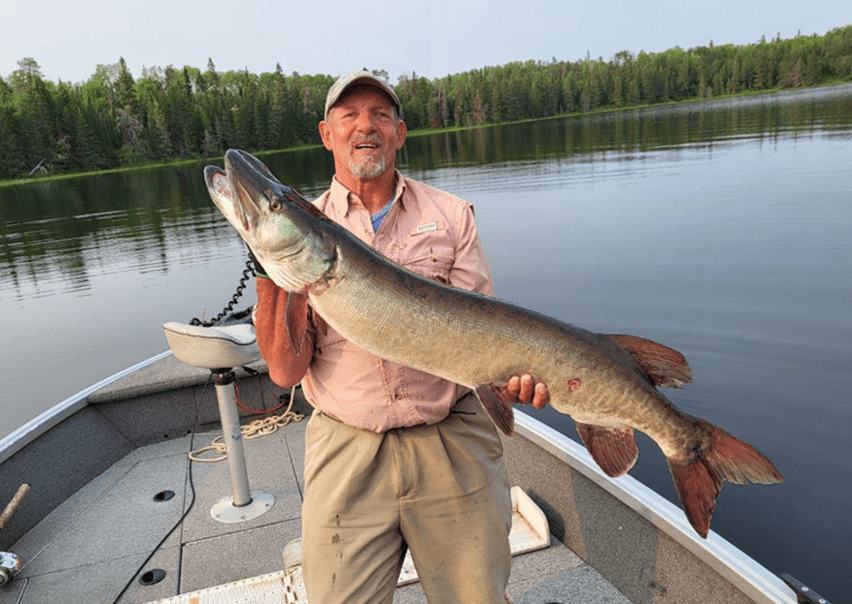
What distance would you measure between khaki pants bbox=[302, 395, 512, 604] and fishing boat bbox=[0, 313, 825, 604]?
1073 mm

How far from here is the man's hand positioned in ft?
7.20

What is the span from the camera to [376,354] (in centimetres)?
214

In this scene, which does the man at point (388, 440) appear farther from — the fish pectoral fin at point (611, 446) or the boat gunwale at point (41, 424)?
the boat gunwale at point (41, 424)

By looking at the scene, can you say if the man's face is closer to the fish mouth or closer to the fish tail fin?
the fish mouth

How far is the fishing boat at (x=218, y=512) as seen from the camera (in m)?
3.08

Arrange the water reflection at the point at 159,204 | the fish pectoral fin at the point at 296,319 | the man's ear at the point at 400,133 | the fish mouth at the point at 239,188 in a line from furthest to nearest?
the water reflection at the point at 159,204
the man's ear at the point at 400,133
the fish pectoral fin at the point at 296,319
the fish mouth at the point at 239,188

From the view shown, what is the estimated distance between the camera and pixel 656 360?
93.1 inches

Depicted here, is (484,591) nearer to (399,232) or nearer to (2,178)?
(399,232)

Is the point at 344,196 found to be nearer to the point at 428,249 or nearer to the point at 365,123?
the point at 365,123

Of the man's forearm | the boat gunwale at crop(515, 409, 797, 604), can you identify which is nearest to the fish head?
the man's forearm

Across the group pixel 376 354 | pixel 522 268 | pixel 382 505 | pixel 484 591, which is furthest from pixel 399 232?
pixel 522 268

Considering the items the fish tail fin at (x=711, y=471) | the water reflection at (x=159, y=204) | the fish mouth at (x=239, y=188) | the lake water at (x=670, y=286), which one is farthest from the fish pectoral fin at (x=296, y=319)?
the water reflection at (x=159, y=204)

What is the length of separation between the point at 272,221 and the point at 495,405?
1.03 metres

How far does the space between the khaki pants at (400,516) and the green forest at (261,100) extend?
3167 inches
